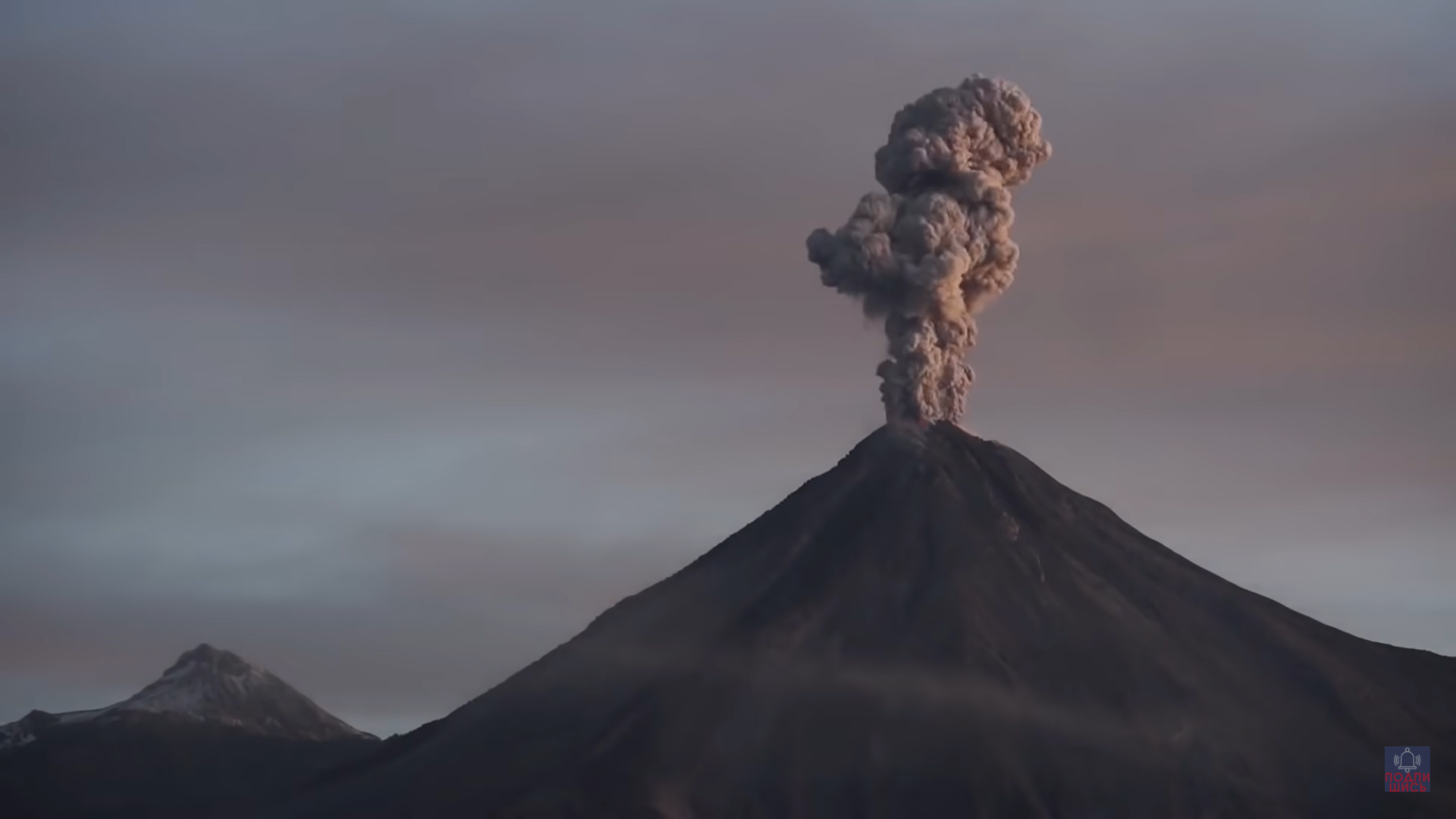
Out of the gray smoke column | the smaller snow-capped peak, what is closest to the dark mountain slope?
the smaller snow-capped peak

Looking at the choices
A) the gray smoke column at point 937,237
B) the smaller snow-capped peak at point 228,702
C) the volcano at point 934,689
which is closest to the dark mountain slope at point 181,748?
the smaller snow-capped peak at point 228,702

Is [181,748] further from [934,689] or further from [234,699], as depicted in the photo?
[934,689]

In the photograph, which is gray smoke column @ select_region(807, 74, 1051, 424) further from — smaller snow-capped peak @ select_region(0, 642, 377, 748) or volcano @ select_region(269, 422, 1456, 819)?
smaller snow-capped peak @ select_region(0, 642, 377, 748)

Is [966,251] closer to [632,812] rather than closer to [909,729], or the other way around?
[909,729]

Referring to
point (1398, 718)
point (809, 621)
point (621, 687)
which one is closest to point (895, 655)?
point (809, 621)

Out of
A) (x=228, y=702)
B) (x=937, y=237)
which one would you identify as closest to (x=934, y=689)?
(x=937, y=237)
